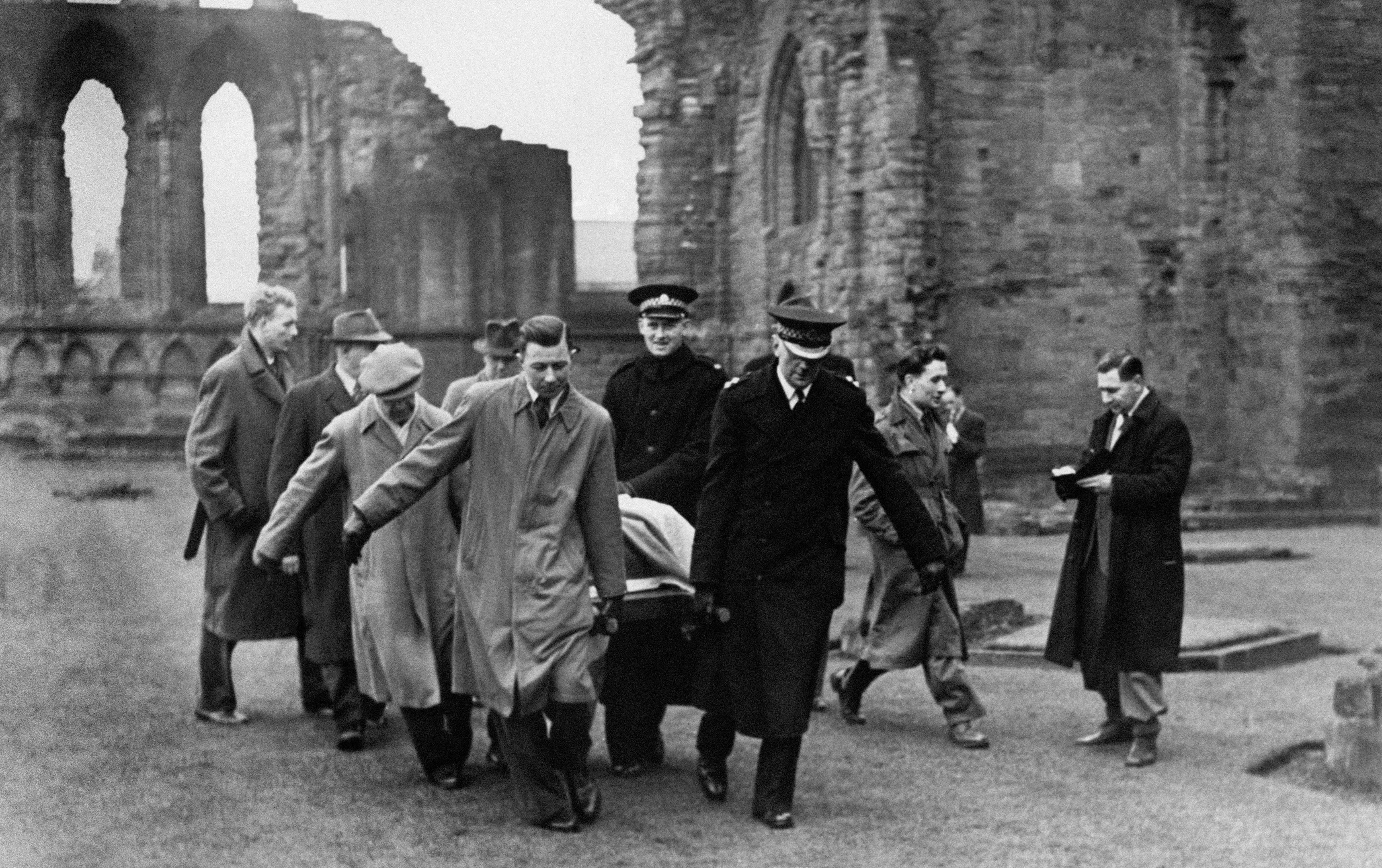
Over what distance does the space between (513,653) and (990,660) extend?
15.8 feet

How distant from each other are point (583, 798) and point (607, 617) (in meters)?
0.69

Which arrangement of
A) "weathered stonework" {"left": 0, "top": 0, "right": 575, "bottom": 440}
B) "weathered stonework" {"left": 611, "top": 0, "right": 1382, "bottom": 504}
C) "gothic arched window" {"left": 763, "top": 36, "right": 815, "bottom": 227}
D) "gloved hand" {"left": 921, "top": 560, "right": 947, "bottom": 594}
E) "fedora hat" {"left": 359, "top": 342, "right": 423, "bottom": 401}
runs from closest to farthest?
1. "gloved hand" {"left": 921, "top": 560, "right": 947, "bottom": 594}
2. "fedora hat" {"left": 359, "top": 342, "right": 423, "bottom": 401}
3. "weathered stonework" {"left": 611, "top": 0, "right": 1382, "bottom": 504}
4. "gothic arched window" {"left": 763, "top": 36, "right": 815, "bottom": 227}
5. "weathered stonework" {"left": 0, "top": 0, "right": 575, "bottom": 440}

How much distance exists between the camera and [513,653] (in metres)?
7.12

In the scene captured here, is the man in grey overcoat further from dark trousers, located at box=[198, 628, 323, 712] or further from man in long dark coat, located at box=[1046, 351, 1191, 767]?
man in long dark coat, located at box=[1046, 351, 1191, 767]

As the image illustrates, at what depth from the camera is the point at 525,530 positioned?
721cm

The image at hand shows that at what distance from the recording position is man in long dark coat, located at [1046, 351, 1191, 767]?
8555mm

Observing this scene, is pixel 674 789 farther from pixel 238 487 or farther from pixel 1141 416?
pixel 238 487

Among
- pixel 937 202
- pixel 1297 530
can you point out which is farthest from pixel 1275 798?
pixel 937 202

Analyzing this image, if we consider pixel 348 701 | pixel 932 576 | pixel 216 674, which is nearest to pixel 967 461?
pixel 216 674

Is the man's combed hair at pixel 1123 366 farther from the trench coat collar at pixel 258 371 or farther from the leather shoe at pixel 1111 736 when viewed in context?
the trench coat collar at pixel 258 371

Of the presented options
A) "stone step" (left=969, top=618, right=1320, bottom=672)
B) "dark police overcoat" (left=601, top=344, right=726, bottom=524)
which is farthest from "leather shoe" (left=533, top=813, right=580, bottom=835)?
"stone step" (left=969, top=618, right=1320, bottom=672)

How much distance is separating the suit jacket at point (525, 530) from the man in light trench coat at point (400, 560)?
1.02 ft

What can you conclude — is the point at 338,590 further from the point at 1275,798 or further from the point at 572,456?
the point at 1275,798

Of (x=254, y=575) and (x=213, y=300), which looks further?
(x=213, y=300)
